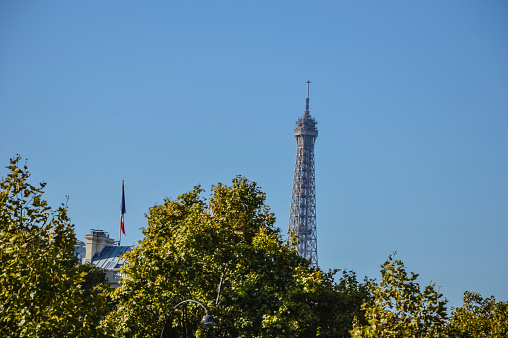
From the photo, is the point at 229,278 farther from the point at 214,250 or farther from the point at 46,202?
the point at 46,202

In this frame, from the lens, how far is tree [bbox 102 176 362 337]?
118 ft

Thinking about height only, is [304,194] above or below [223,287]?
above

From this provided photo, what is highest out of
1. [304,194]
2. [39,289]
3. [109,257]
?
[304,194]

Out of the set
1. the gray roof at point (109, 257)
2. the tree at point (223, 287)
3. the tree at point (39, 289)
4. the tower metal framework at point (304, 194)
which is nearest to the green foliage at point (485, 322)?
the tree at point (223, 287)

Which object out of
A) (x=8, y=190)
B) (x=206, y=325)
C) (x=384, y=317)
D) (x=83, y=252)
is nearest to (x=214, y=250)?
(x=206, y=325)

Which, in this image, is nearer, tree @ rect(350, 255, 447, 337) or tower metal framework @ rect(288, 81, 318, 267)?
tree @ rect(350, 255, 447, 337)

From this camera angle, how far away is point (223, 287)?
125ft

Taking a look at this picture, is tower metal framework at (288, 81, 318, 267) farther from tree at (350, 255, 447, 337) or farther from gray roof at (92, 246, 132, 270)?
tree at (350, 255, 447, 337)

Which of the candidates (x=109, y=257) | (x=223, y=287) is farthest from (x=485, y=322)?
(x=109, y=257)

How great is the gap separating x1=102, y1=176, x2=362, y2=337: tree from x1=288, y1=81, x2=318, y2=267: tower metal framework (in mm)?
143299

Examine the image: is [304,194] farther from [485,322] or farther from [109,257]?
[485,322]

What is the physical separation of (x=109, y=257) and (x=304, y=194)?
90.9 m

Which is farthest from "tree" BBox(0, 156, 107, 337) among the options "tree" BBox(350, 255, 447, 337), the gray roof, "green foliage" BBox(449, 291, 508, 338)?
the gray roof

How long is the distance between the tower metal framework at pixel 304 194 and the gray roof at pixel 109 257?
259 ft
